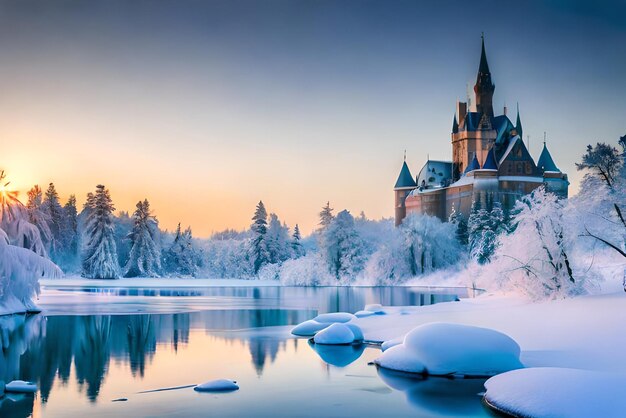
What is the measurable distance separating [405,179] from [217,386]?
→ 95526 millimetres

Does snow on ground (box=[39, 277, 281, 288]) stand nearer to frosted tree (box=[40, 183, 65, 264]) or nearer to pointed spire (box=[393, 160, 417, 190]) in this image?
frosted tree (box=[40, 183, 65, 264])

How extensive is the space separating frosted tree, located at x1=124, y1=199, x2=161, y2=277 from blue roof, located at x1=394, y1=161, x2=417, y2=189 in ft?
140

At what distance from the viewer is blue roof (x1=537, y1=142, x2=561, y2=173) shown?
301ft

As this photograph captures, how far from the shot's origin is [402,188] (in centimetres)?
10844

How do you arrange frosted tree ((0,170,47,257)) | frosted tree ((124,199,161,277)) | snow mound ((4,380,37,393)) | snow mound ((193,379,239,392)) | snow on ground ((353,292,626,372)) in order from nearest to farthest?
snow mound ((4,380,37,393)), snow mound ((193,379,239,392)), snow on ground ((353,292,626,372)), frosted tree ((0,170,47,257)), frosted tree ((124,199,161,277))

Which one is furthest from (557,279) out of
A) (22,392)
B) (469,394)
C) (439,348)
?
(22,392)

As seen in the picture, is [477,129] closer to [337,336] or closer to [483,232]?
[483,232]

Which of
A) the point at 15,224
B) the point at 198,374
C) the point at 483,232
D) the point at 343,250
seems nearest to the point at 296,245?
the point at 343,250

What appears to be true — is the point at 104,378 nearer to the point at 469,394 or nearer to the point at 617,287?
the point at 469,394

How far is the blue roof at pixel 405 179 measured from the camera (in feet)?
→ 355

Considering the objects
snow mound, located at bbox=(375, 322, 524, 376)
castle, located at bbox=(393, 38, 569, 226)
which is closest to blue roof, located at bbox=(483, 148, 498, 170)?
castle, located at bbox=(393, 38, 569, 226)

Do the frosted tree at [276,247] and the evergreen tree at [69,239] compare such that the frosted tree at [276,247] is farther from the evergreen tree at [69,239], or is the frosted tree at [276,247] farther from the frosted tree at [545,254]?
the frosted tree at [545,254]

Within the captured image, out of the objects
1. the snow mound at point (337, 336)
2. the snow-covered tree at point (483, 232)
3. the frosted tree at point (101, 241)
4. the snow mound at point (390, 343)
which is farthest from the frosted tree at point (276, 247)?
the snow mound at point (390, 343)

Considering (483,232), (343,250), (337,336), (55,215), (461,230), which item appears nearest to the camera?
(337,336)
